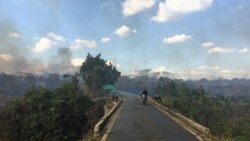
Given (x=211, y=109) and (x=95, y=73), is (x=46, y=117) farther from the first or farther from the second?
(x=95, y=73)

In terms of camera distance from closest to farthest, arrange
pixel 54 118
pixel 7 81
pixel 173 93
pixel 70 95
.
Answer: pixel 54 118
pixel 70 95
pixel 173 93
pixel 7 81

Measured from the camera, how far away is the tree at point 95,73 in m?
92.9

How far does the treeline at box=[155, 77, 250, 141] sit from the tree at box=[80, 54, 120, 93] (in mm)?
13340

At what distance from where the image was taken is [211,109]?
1839 inches

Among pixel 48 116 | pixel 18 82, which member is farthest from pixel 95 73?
pixel 18 82

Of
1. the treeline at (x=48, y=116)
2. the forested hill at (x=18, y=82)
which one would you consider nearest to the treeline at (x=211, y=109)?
the treeline at (x=48, y=116)

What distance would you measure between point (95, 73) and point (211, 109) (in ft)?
164

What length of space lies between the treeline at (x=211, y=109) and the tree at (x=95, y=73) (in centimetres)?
1334

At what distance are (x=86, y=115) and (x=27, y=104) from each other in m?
5.93

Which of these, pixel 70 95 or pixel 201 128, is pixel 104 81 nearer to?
pixel 70 95

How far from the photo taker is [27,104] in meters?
36.1

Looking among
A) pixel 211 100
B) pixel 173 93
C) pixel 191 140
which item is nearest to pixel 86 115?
pixel 191 140

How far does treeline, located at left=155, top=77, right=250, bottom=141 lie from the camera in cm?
2517

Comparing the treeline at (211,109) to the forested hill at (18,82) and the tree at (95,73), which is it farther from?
the forested hill at (18,82)
